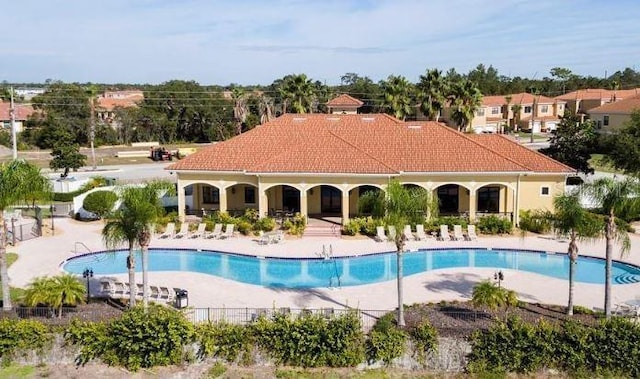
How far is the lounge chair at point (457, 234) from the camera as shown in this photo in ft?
112

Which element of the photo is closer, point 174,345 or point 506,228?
point 174,345

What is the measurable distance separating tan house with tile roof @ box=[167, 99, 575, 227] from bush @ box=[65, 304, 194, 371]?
58.9 feet

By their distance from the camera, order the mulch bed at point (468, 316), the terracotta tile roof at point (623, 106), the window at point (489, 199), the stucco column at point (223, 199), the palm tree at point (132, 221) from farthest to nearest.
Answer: the terracotta tile roof at point (623, 106), the window at point (489, 199), the stucco column at point (223, 199), the palm tree at point (132, 221), the mulch bed at point (468, 316)

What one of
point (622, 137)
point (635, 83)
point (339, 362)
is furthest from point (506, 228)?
point (635, 83)

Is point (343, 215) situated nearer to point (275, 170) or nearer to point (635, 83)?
point (275, 170)

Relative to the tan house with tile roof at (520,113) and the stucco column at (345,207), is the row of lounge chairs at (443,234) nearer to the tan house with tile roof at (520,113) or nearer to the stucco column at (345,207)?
the stucco column at (345,207)

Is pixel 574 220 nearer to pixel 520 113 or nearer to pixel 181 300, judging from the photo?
pixel 181 300

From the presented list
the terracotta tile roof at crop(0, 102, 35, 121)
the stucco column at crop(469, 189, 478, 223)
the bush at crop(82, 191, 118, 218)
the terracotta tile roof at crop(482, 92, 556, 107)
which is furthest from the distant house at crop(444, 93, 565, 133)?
the terracotta tile roof at crop(0, 102, 35, 121)

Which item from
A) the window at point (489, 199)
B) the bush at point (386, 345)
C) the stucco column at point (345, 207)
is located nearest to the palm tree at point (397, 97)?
the window at point (489, 199)

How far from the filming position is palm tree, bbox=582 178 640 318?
67.2 ft

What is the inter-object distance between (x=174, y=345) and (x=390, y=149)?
2315 cm

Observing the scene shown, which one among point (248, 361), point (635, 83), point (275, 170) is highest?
point (635, 83)

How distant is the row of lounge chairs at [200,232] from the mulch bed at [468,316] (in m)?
15.0

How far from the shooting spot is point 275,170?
36281 mm
